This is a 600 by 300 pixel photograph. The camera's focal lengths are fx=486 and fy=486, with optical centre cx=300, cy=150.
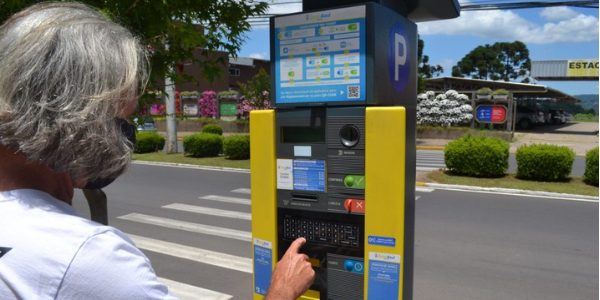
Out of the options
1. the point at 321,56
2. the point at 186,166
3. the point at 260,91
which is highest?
the point at 260,91

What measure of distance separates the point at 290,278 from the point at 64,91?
997 mm

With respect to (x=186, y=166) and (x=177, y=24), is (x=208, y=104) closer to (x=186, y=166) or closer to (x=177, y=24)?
(x=186, y=166)

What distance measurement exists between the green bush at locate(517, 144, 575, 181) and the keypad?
10.1m

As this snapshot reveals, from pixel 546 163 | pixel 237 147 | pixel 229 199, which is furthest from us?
pixel 237 147

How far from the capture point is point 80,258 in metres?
0.94

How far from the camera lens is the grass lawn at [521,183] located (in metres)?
9.93

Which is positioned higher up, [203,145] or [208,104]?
[208,104]

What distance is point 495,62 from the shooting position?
67000 mm

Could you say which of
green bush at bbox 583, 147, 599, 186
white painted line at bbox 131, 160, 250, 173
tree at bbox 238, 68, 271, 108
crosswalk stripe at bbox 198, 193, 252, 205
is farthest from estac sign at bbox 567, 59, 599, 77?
crosswalk stripe at bbox 198, 193, 252, 205

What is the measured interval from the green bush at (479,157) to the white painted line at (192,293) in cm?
846

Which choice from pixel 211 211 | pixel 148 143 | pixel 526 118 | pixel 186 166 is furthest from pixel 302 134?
pixel 526 118

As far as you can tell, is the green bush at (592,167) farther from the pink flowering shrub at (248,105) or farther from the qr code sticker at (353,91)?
the pink flowering shrub at (248,105)

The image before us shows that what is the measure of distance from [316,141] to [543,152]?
10.1m

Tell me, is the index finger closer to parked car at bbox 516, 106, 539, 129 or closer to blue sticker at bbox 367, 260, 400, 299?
blue sticker at bbox 367, 260, 400, 299
